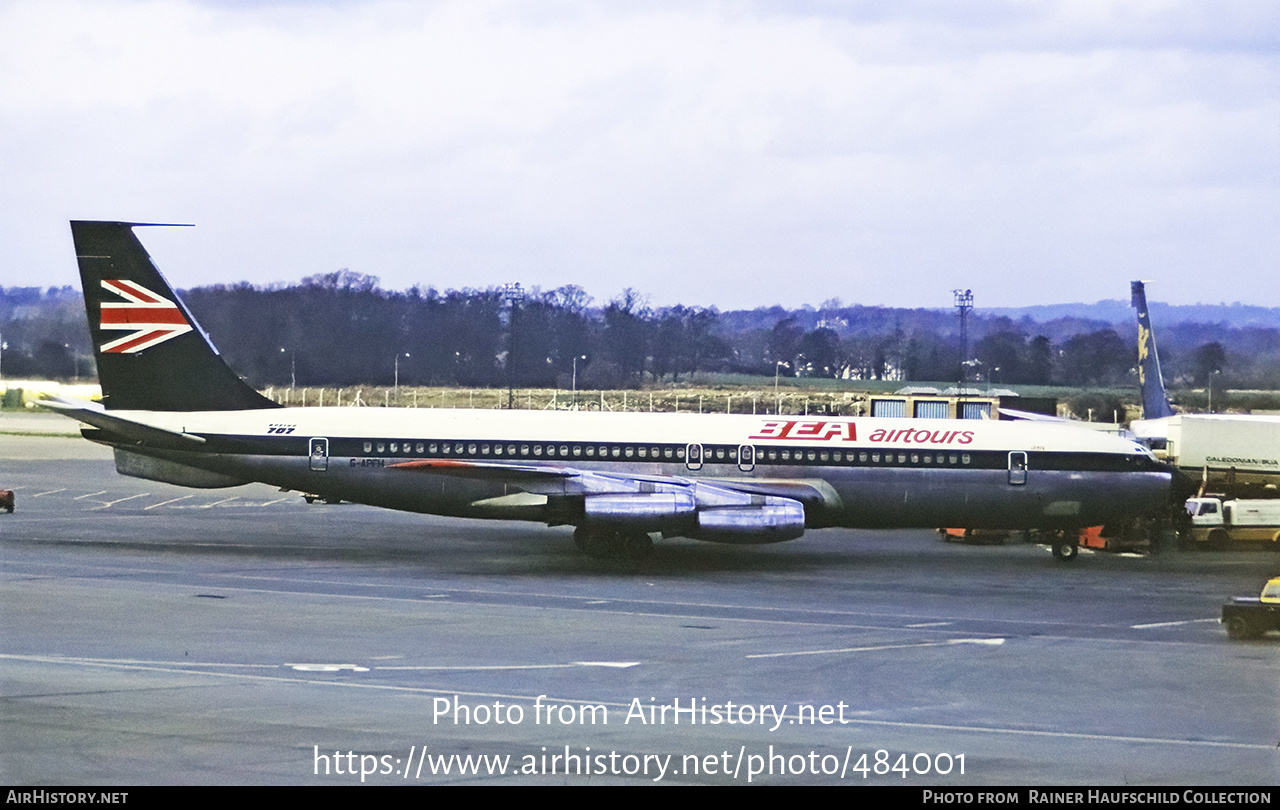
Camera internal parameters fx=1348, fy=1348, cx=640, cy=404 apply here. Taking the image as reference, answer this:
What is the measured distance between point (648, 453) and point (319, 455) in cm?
871

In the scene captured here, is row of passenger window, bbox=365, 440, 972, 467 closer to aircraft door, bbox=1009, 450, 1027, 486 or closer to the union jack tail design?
aircraft door, bbox=1009, 450, 1027, 486

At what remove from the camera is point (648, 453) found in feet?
A: 118

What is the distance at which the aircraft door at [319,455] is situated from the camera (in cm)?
3562

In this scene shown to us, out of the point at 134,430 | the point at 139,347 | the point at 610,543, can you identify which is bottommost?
the point at 610,543

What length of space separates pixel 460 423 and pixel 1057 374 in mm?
39461

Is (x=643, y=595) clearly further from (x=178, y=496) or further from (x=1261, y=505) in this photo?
(x=178, y=496)

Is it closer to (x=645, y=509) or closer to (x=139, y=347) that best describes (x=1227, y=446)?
(x=645, y=509)

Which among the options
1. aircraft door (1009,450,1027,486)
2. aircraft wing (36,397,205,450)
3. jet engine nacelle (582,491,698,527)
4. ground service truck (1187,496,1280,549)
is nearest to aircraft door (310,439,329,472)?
aircraft wing (36,397,205,450)

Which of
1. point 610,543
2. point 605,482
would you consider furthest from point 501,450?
point 610,543

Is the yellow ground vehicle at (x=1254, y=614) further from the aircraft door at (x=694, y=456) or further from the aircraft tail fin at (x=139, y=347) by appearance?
the aircraft tail fin at (x=139, y=347)

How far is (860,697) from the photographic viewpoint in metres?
20.3

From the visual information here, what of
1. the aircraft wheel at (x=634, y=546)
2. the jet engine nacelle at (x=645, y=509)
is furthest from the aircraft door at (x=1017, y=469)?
the aircraft wheel at (x=634, y=546)

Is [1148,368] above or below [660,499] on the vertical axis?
above

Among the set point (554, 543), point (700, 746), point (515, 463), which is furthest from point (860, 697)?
point (554, 543)
